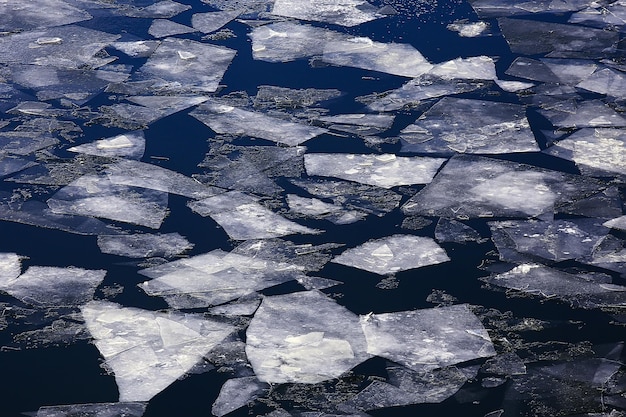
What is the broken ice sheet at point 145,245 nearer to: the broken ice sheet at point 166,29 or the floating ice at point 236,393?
the floating ice at point 236,393

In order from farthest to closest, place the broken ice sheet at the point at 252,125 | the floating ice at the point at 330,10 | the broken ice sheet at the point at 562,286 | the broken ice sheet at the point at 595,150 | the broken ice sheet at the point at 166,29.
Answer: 1. the floating ice at the point at 330,10
2. the broken ice sheet at the point at 166,29
3. the broken ice sheet at the point at 252,125
4. the broken ice sheet at the point at 595,150
5. the broken ice sheet at the point at 562,286

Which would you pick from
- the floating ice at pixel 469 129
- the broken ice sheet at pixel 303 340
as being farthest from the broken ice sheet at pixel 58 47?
the broken ice sheet at pixel 303 340

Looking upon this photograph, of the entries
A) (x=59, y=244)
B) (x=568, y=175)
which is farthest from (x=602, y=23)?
(x=59, y=244)

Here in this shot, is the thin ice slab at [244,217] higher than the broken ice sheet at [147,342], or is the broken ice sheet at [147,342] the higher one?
the thin ice slab at [244,217]

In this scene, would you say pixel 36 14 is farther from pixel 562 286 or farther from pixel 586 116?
pixel 562 286

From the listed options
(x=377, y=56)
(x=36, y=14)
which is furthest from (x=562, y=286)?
(x=36, y=14)

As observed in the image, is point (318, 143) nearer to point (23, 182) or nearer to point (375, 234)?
point (375, 234)
